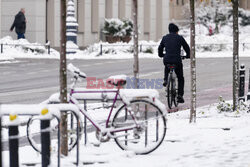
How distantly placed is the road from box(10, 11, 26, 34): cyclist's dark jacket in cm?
577

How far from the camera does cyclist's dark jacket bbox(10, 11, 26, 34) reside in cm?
3830

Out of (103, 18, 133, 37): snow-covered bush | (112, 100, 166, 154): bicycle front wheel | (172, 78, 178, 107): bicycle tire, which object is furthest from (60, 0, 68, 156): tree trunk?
(103, 18, 133, 37): snow-covered bush

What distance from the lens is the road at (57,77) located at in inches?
681

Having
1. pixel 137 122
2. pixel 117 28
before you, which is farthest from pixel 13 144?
pixel 117 28

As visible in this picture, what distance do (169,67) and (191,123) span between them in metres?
3.06

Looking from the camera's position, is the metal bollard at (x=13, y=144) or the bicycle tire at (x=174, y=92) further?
the bicycle tire at (x=174, y=92)

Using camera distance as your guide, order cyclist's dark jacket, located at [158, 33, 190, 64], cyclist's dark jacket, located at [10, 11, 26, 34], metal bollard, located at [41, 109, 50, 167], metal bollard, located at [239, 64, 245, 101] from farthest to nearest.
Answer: cyclist's dark jacket, located at [10, 11, 26, 34] → metal bollard, located at [239, 64, 245, 101] → cyclist's dark jacket, located at [158, 33, 190, 64] → metal bollard, located at [41, 109, 50, 167]

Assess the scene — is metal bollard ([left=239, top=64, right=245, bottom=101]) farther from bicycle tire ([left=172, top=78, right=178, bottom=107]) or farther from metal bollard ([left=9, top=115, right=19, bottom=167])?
metal bollard ([left=9, top=115, right=19, bottom=167])

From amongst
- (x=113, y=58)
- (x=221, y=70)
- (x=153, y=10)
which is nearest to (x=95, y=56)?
(x=113, y=58)

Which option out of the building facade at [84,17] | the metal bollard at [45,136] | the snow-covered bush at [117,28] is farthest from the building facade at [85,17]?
the metal bollard at [45,136]

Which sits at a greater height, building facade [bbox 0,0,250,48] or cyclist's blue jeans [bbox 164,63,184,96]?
building facade [bbox 0,0,250,48]

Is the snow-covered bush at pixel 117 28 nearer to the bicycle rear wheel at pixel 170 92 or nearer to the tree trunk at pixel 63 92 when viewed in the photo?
the bicycle rear wheel at pixel 170 92

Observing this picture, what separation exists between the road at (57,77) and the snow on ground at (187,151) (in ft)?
14.5

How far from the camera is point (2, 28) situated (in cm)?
4112
